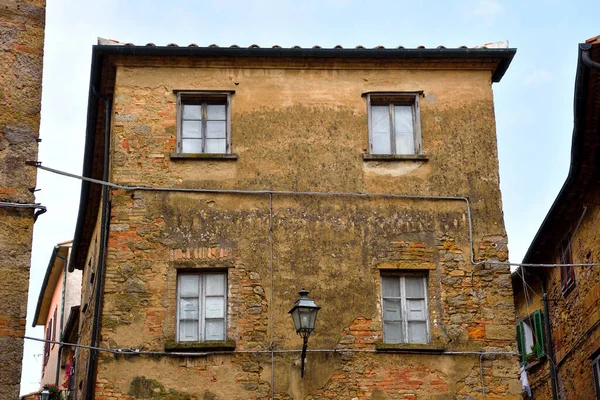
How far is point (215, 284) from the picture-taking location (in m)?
14.4

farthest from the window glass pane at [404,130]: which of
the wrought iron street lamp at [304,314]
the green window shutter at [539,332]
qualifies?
the green window shutter at [539,332]

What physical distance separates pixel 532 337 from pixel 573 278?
427 cm

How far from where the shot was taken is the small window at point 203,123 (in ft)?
49.6

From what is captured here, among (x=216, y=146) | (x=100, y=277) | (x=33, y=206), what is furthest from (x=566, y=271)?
(x=33, y=206)

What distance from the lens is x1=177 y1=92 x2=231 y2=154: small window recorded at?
15.1m

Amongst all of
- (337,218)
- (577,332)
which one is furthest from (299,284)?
(577,332)

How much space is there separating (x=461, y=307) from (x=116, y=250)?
16.7 feet

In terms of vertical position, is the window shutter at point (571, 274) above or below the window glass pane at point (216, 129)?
below

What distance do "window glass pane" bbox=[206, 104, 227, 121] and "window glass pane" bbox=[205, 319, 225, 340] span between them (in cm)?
322

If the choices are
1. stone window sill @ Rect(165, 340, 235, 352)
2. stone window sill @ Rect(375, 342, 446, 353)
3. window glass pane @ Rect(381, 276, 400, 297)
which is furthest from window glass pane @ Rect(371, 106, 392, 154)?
stone window sill @ Rect(165, 340, 235, 352)

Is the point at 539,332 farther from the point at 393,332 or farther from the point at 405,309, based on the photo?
the point at 393,332

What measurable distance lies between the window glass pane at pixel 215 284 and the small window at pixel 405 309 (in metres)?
2.35

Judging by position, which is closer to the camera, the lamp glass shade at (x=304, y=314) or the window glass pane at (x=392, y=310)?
the lamp glass shade at (x=304, y=314)

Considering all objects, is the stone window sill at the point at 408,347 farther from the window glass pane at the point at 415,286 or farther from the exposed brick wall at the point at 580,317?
the exposed brick wall at the point at 580,317
